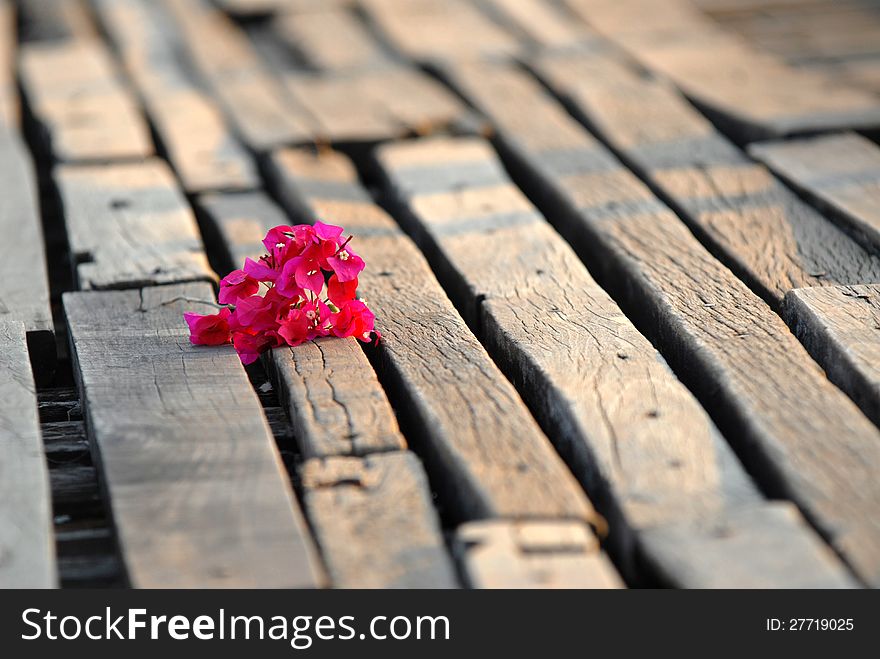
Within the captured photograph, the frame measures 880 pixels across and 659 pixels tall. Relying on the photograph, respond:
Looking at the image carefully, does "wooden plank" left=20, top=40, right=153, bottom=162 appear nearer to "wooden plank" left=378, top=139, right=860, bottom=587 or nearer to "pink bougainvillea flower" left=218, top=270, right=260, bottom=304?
"wooden plank" left=378, top=139, right=860, bottom=587

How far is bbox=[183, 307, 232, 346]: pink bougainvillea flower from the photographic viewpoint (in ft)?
7.93

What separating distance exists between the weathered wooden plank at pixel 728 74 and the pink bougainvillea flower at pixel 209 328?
70.4 inches

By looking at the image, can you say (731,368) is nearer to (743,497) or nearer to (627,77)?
(743,497)

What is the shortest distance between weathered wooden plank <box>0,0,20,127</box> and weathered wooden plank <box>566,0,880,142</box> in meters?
2.07

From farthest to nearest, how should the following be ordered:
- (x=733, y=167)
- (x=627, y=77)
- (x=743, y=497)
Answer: (x=627, y=77) → (x=733, y=167) → (x=743, y=497)

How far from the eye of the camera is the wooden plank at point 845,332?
223 centimetres

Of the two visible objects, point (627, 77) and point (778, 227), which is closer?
point (778, 227)

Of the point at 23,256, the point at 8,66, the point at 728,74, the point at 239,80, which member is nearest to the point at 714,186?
the point at 728,74

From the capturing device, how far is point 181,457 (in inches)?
80.7

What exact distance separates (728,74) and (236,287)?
2242 millimetres

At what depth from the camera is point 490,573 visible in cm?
178
